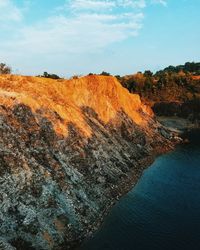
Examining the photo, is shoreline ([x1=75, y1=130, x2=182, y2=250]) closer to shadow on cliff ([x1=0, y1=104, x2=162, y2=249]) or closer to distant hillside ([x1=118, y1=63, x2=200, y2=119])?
shadow on cliff ([x1=0, y1=104, x2=162, y2=249])

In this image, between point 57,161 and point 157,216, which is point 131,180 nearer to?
point 157,216

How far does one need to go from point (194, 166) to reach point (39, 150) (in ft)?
123

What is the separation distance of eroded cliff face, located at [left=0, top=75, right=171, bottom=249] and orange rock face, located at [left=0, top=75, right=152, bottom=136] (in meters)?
0.22

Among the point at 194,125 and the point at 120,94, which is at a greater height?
the point at 120,94

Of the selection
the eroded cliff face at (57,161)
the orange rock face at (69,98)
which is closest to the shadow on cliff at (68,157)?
the eroded cliff face at (57,161)

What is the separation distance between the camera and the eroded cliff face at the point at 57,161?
39.1 meters

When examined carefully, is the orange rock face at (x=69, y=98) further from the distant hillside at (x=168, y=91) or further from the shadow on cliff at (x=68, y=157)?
the distant hillside at (x=168, y=91)

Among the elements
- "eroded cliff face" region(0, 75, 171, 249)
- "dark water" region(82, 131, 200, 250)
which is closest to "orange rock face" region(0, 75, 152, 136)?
"eroded cliff face" region(0, 75, 171, 249)

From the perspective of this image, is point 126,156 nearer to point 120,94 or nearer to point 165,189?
point 165,189

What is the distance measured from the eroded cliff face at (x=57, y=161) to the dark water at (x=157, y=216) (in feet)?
6.54

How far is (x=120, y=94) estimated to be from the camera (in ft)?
327

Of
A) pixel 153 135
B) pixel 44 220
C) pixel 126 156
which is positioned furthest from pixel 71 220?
pixel 153 135

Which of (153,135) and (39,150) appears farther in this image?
(153,135)

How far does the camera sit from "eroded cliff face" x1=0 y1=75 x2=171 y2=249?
1540 inches
